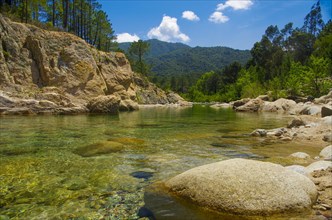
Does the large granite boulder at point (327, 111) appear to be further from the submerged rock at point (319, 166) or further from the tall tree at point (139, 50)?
the tall tree at point (139, 50)

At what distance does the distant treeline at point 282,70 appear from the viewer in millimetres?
54959

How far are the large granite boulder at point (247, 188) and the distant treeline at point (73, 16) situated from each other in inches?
1994

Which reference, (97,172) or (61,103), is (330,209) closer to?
(97,172)

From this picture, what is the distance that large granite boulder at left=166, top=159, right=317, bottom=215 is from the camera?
17.8 ft

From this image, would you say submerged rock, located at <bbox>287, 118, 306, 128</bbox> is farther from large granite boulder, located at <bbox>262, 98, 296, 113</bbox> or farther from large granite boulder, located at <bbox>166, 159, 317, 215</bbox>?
large granite boulder, located at <bbox>262, 98, 296, 113</bbox>

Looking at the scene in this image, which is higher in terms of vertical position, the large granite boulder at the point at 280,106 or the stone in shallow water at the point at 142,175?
the large granite boulder at the point at 280,106

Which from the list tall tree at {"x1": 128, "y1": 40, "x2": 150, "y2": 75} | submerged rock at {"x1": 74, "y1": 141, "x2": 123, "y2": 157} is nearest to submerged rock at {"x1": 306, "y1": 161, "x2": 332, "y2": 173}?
submerged rock at {"x1": 74, "y1": 141, "x2": 123, "y2": 157}

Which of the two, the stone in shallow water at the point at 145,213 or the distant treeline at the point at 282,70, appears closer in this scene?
the stone in shallow water at the point at 145,213

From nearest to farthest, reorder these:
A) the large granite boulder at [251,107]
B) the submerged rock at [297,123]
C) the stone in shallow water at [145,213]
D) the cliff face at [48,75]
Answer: the stone in shallow water at [145,213], the submerged rock at [297,123], the cliff face at [48,75], the large granite boulder at [251,107]

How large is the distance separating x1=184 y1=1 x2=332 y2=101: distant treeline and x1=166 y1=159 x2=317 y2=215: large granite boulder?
168 ft

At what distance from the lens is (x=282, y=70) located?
8469 centimetres

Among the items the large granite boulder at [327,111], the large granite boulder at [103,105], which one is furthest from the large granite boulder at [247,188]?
the large granite boulder at [103,105]

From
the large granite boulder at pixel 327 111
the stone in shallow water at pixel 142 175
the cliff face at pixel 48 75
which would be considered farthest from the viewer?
the cliff face at pixel 48 75

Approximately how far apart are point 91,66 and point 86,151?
120 ft
